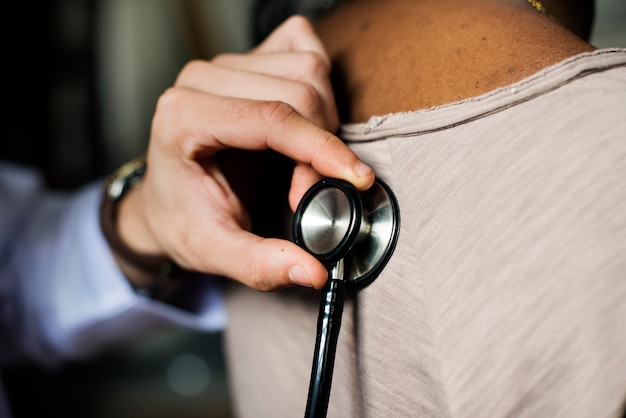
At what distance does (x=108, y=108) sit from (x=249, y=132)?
1.77 meters

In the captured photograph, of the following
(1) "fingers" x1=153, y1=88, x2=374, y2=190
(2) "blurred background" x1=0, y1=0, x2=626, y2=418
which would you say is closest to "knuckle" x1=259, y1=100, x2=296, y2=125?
(1) "fingers" x1=153, y1=88, x2=374, y2=190

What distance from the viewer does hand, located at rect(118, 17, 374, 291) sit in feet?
1.47

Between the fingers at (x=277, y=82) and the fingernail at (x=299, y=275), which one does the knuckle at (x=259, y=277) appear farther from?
the fingers at (x=277, y=82)

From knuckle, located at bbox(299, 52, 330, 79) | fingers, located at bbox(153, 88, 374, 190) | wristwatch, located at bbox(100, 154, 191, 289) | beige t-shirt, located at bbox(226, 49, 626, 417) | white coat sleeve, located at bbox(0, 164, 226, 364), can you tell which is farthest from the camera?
white coat sleeve, located at bbox(0, 164, 226, 364)

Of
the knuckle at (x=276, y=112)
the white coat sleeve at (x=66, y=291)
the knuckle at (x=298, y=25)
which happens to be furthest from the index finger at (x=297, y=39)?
the white coat sleeve at (x=66, y=291)

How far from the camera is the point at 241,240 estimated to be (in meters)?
0.51

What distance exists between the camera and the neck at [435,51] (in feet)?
1.45

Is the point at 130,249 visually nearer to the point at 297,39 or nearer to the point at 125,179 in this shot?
the point at 125,179

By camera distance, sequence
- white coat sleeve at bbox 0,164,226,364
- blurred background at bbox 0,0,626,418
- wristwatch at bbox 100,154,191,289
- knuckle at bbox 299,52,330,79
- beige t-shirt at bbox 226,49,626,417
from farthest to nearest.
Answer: blurred background at bbox 0,0,626,418
white coat sleeve at bbox 0,164,226,364
wristwatch at bbox 100,154,191,289
knuckle at bbox 299,52,330,79
beige t-shirt at bbox 226,49,626,417

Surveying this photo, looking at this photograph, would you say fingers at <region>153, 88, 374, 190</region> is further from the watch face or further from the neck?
the watch face

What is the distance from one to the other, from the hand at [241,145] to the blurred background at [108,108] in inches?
56.4

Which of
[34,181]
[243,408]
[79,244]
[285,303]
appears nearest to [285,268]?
[285,303]

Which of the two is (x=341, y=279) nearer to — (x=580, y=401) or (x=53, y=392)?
(x=580, y=401)

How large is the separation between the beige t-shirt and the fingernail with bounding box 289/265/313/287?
5 centimetres
